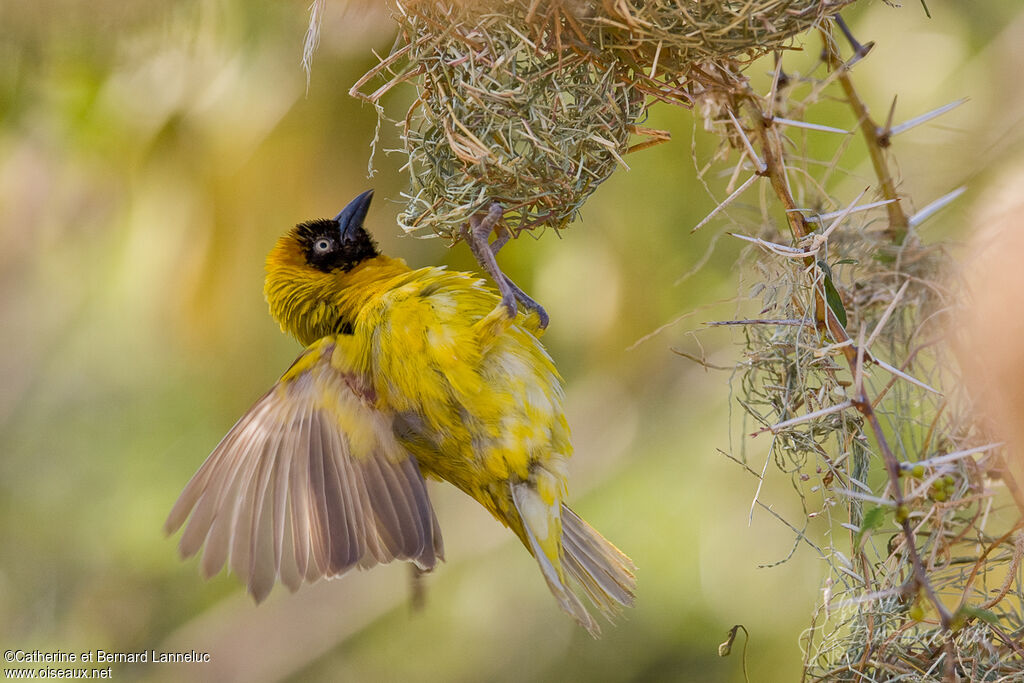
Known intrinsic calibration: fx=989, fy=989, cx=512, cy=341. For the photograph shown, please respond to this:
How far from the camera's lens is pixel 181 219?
14.4 ft

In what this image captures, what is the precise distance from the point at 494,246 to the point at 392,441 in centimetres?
64

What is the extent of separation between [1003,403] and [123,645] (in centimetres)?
508

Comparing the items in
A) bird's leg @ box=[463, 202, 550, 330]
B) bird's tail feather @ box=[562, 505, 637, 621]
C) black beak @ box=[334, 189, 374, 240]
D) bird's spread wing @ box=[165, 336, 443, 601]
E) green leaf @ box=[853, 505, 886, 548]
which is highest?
black beak @ box=[334, 189, 374, 240]

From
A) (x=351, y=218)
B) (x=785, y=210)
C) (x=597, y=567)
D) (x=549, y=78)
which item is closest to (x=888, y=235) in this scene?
(x=785, y=210)

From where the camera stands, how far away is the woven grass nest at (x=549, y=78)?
5.68ft

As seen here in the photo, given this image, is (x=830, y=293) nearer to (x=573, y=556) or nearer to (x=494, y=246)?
(x=494, y=246)

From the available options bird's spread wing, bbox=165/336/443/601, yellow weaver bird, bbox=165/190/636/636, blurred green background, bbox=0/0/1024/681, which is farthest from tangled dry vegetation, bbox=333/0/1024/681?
blurred green background, bbox=0/0/1024/681

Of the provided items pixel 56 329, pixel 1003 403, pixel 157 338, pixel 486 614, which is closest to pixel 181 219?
pixel 157 338

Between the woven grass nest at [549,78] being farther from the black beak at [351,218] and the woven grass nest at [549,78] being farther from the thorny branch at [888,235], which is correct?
the black beak at [351,218]

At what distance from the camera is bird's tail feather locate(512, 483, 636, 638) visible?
255 centimetres

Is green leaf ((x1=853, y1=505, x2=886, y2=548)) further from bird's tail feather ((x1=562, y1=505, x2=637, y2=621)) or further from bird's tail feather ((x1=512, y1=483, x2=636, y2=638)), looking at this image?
bird's tail feather ((x1=562, y1=505, x2=637, y2=621))

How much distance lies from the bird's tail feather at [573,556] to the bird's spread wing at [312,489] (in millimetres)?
256

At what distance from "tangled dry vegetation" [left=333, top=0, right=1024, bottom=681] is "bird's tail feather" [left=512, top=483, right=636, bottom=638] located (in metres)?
0.68

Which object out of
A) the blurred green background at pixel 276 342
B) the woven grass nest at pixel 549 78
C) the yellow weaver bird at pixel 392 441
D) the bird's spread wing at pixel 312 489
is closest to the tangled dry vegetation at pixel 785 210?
the woven grass nest at pixel 549 78
